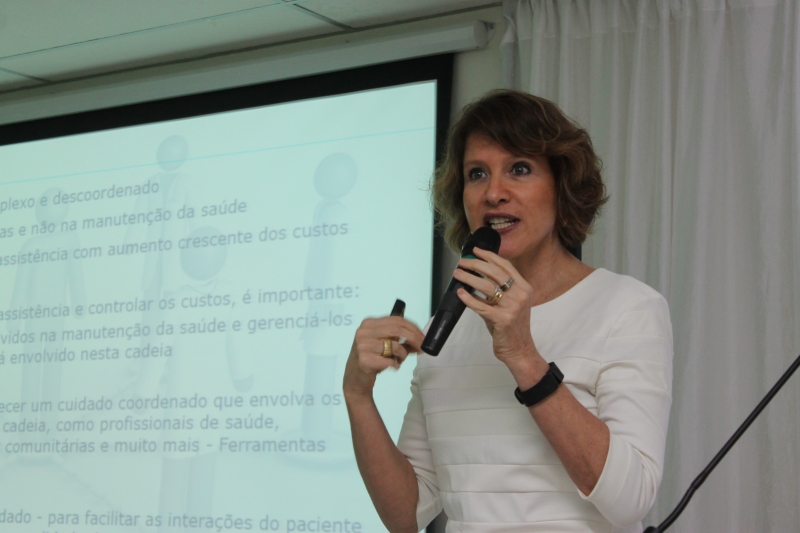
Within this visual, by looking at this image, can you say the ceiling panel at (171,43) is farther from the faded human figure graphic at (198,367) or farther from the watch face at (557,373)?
the watch face at (557,373)

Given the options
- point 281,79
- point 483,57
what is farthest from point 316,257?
point 483,57

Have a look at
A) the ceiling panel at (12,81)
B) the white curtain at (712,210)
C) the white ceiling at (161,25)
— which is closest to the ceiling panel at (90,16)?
the white ceiling at (161,25)

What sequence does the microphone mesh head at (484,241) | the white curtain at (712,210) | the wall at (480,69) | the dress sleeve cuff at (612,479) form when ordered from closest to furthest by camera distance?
1. the dress sleeve cuff at (612,479)
2. the microphone mesh head at (484,241)
3. the white curtain at (712,210)
4. the wall at (480,69)

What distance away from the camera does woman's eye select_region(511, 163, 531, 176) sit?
59.6 inches

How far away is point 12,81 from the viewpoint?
4258mm

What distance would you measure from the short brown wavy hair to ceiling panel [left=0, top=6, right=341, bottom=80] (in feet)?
6.66

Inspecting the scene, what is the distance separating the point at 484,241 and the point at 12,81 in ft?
11.8

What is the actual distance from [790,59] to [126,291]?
2.76m

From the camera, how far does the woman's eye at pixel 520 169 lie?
1.51m

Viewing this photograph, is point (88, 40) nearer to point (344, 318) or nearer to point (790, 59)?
point (344, 318)

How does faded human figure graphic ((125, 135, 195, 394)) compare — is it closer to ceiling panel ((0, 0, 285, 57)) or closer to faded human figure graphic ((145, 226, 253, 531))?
faded human figure graphic ((145, 226, 253, 531))

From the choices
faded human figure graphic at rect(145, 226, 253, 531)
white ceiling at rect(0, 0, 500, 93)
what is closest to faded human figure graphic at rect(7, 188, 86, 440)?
faded human figure graphic at rect(145, 226, 253, 531)

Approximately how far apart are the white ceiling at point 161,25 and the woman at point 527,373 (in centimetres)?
190

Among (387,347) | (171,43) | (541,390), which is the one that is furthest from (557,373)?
(171,43)
